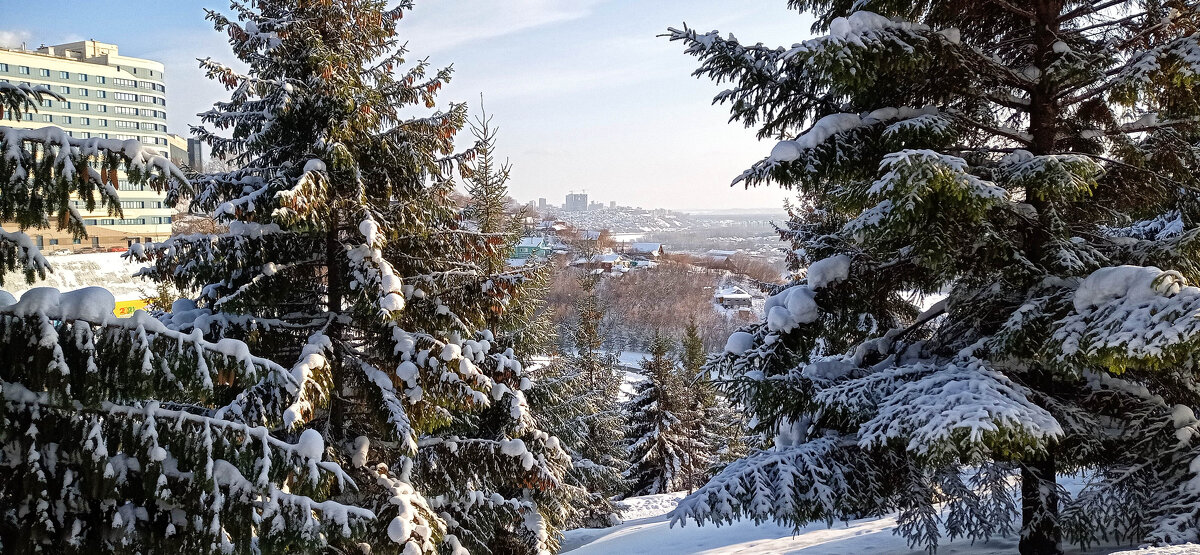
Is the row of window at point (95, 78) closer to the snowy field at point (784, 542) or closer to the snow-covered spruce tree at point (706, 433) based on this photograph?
the snowy field at point (784, 542)

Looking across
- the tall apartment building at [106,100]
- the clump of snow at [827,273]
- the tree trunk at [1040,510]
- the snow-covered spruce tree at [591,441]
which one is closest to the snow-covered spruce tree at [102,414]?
the clump of snow at [827,273]

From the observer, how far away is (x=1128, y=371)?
480 cm

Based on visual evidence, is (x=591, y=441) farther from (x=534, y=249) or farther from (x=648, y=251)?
(x=648, y=251)

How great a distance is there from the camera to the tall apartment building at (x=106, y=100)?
9.13 m

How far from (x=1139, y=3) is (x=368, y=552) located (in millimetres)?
7777

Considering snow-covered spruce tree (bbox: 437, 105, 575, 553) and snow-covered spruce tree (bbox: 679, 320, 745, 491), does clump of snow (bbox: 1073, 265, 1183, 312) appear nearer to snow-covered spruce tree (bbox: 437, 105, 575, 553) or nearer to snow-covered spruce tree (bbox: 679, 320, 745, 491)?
snow-covered spruce tree (bbox: 437, 105, 575, 553)

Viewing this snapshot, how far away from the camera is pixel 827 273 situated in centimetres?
547

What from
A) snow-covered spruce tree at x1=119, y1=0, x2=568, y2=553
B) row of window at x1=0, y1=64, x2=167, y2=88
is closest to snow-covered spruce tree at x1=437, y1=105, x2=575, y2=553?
snow-covered spruce tree at x1=119, y1=0, x2=568, y2=553

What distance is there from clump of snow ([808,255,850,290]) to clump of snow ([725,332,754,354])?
753mm

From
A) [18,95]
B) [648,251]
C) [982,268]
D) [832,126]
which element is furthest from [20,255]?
[648,251]

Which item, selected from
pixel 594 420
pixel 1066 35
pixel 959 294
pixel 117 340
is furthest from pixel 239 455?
pixel 594 420

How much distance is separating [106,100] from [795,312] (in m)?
18.2

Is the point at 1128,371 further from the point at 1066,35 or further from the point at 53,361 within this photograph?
the point at 53,361

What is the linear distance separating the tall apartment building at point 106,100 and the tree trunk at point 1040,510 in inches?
345
